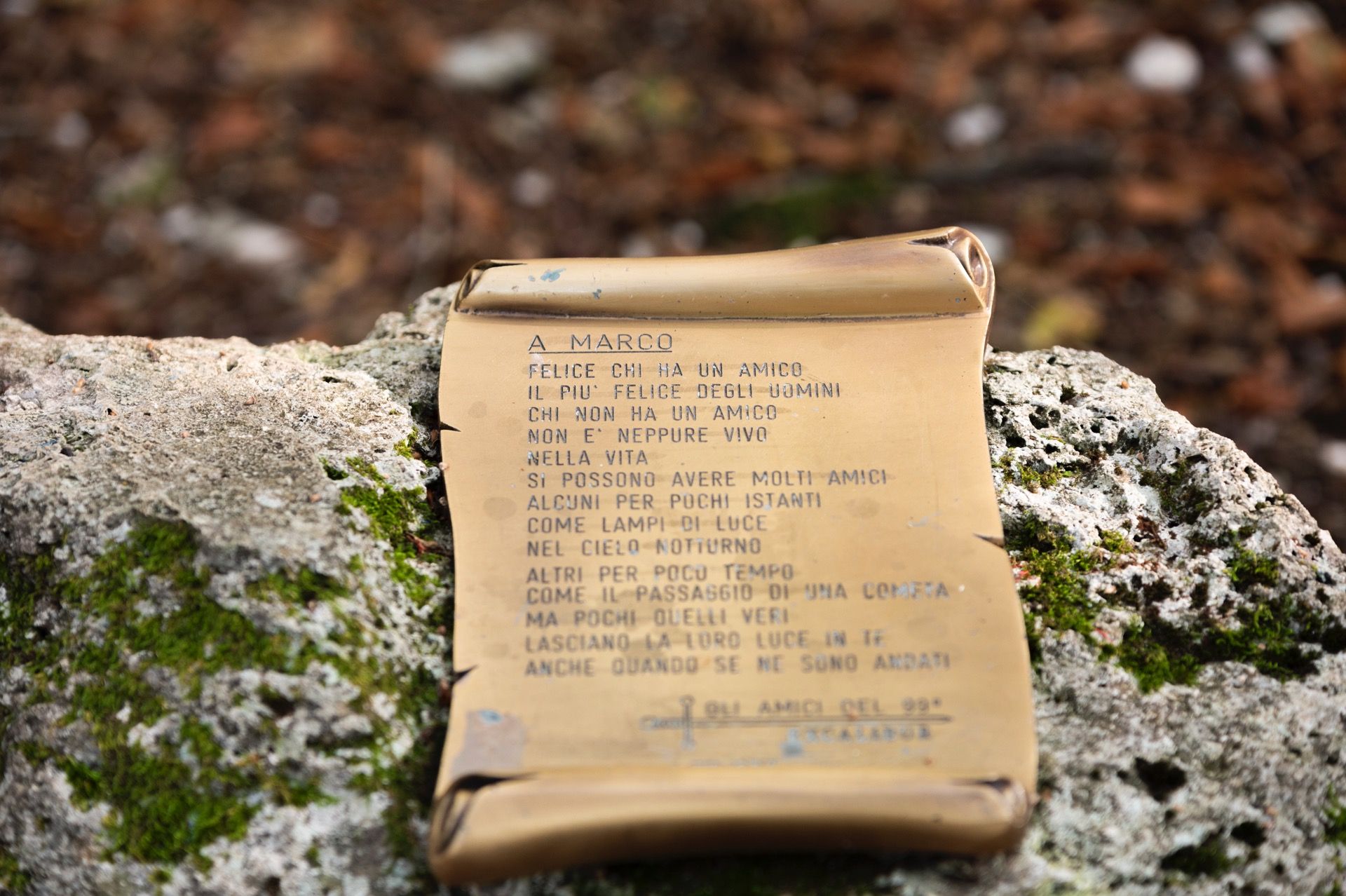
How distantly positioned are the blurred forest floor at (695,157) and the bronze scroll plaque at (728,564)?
1.87 metres

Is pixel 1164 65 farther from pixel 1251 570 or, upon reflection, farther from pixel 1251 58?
pixel 1251 570

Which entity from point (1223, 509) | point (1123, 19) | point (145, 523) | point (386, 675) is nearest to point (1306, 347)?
point (1123, 19)

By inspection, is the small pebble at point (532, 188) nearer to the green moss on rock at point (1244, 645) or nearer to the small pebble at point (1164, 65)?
the small pebble at point (1164, 65)

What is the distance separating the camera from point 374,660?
153 cm

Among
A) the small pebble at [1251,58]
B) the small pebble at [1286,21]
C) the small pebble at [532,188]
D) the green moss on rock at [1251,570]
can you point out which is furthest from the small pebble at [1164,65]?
the green moss on rock at [1251,570]

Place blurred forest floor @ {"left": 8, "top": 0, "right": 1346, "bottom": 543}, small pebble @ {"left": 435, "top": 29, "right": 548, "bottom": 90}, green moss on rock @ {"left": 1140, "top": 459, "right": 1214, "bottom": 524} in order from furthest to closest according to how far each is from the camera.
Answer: small pebble @ {"left": 435, "top": 29, "right": 548, "bottom": 90} → blurred forest floor @ {"left": 8, "top": 0, "right": 1346, "bottom": 543} → green moss on rock @ {"left": 1140, "top": 459, "right": 1214, "bottom": 524}

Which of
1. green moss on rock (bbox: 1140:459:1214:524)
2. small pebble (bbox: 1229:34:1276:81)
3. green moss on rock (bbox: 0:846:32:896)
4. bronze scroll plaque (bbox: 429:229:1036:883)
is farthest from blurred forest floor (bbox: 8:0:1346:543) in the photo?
green moss on rock (bbox: 0:846:32:896)

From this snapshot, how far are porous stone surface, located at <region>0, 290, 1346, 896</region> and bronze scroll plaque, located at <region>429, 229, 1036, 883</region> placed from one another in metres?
0.11

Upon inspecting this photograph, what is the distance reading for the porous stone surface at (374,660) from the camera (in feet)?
4.66

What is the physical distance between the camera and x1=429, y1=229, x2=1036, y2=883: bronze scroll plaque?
137cm

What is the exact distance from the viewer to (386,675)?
1528 mm

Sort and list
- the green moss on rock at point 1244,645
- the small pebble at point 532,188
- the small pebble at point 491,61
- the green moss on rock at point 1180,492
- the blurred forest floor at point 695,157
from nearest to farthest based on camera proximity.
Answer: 1. the green moss on rock at point 1244,645
2. the green moss on rock at point 1180,492
3. the blurred forest floor at point 695,157
4. the small pebble at point 532,188
5. the small pebble at point 491,61

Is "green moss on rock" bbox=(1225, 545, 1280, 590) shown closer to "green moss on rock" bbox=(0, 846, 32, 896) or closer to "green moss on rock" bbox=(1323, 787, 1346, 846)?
"green moss on rock" bbox=(1323, 787, 1346, 846)

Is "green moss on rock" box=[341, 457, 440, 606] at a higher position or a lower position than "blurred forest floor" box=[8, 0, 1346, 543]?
lower
